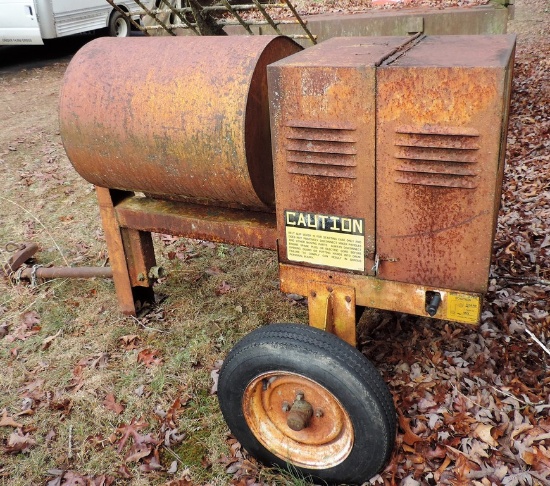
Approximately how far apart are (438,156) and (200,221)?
4.73 feet

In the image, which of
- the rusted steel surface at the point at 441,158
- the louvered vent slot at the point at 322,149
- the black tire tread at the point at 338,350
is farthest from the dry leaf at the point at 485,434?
the louvered vent slot at the point at 322,149

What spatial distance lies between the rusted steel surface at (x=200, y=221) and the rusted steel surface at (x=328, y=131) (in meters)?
0.42

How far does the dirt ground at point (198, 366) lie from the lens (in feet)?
9.35

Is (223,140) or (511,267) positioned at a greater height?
(223,140)

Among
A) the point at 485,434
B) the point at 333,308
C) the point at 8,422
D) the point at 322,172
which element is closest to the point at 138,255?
the point at 8,422

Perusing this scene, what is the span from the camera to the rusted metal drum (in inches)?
103

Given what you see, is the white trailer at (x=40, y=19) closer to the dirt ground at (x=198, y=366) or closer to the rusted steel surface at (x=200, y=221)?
the dirt ground at (x=198, y=366)

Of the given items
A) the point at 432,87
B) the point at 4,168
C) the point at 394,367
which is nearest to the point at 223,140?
the point at 432,87

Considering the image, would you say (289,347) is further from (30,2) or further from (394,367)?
(30,2)

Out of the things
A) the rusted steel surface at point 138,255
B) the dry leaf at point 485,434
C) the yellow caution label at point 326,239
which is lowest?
the dry leaf at point 485,434

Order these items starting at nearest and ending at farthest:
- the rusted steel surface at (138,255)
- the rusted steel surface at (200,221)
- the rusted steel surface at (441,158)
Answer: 1. the rusted steel surface at (441,158)
2. the rusted steel surface at (200,221)
3. the rusted steel surface at (138,255)

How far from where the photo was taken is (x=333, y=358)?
2.40 m

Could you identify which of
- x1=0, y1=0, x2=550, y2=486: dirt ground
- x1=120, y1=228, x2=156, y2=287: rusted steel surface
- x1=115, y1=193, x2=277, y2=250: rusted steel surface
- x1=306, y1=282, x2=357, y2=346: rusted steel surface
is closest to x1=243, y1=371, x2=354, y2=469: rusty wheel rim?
x1=0, y1=0, x2=550, y2=486: dirt ground

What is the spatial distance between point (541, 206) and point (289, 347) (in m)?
3.49
